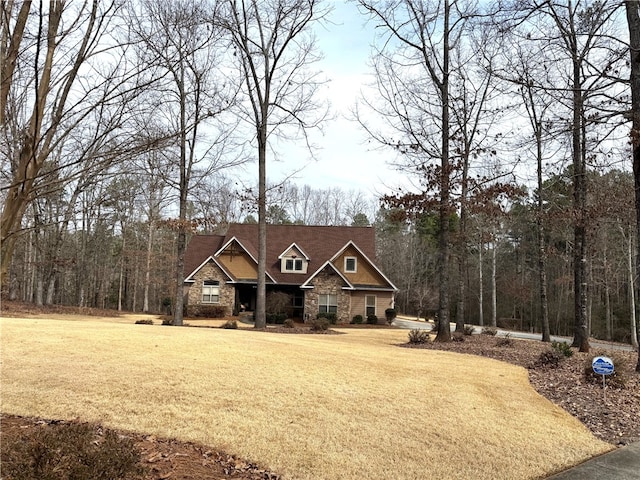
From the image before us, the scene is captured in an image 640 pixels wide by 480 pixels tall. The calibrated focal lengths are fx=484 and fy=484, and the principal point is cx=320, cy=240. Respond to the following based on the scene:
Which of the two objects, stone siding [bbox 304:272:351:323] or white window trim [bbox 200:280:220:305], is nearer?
stone siding [bbox 304:272:351:323]

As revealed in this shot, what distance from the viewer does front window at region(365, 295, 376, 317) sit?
31.0 m

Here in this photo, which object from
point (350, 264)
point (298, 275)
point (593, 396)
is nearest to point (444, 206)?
point (593, 396)

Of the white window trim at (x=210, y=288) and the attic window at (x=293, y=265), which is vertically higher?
the attic window at (x=293, y=265)

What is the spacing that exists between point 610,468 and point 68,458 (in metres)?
5.69

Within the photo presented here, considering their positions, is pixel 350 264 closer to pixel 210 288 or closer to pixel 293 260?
pixel 293 260

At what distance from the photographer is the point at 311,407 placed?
6.99 meters

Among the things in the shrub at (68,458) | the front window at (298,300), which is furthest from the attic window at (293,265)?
the shrub at (68,458)

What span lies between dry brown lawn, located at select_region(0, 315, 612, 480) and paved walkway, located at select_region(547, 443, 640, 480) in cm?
15

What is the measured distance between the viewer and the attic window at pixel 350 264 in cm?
3178

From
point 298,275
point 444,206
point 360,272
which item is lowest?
point 298,275

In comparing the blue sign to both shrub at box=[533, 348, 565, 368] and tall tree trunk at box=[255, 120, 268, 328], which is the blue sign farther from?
tall tree trunk at box=[255, 120, 268, 328]

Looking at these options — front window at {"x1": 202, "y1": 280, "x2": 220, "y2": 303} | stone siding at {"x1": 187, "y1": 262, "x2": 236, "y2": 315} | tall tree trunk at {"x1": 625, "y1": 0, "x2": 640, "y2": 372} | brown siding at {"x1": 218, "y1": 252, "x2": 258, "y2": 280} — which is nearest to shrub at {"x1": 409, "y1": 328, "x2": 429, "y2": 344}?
tall tree trunk at {"x1": 625, "y1": 0, "x2": 640, "y2": 372}

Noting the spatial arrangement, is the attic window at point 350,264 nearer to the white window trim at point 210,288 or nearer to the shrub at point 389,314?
the shrub at point 389,314

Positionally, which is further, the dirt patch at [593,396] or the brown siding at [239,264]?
the brown siding at [239,264]
